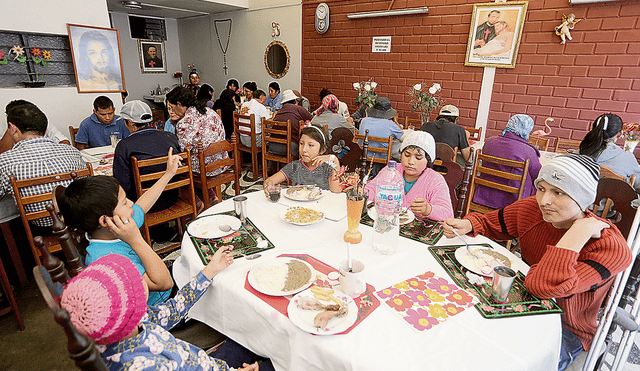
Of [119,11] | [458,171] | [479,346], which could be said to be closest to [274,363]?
[479,346]

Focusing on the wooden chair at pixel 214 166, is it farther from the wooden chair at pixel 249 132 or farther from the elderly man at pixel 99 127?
the elderly man at pixel 99 127

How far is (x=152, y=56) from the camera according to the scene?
27.3ft

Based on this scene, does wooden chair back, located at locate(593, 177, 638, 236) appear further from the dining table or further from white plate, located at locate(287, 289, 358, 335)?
white plate, located at locate(287, 289, 358, 335)

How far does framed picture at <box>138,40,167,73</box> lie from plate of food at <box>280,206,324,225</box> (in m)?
8.42

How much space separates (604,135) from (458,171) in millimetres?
1590

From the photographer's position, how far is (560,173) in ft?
3.94

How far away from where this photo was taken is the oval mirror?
6574 millimetres

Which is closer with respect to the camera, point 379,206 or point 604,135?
point 379,206

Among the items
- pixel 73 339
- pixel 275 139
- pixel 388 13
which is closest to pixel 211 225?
pixel 73 339

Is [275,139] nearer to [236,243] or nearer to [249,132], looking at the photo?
[249,132]

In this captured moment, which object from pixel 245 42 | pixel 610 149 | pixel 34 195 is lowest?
pixel 34 195

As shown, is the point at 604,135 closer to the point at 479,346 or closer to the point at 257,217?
the point at 479,346

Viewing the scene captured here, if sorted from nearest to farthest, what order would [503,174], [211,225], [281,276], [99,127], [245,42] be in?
[281,276] < [211,225] < [503,174] < [99,127] < [245,42]

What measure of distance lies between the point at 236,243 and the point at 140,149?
154cm
